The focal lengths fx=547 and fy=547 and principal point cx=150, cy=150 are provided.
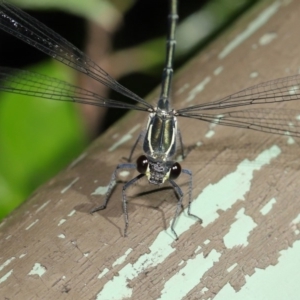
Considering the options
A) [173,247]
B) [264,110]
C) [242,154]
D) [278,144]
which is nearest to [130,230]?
[173,247]

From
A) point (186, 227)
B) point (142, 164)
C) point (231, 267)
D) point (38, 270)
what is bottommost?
point (231, 267)

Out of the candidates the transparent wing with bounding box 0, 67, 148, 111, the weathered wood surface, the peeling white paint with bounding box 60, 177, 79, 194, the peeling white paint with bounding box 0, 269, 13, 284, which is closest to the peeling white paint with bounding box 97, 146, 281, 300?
the weathered wood surface

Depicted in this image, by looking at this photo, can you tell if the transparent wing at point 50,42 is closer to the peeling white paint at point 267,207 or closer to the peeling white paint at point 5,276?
the peeling white paint at point 267,207

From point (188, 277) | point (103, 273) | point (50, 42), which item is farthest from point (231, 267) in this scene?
point (50, 42)

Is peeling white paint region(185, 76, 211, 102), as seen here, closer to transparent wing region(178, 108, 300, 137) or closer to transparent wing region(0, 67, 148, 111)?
transparent wing region(178, 108, 300, 137)

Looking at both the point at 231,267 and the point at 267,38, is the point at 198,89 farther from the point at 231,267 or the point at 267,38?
the point at 231,267
